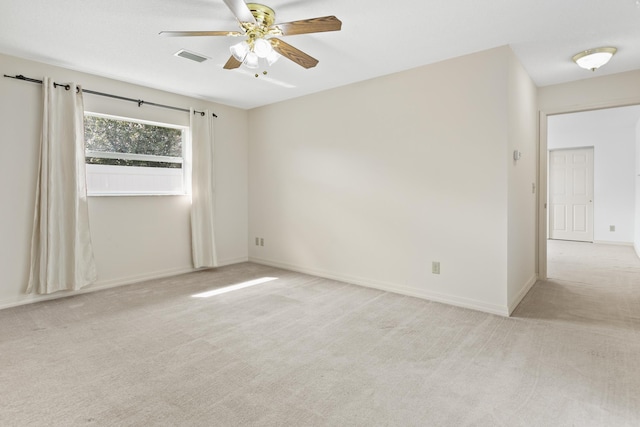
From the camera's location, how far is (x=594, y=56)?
9.92 ft

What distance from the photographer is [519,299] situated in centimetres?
339

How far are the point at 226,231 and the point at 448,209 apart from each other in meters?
3.32

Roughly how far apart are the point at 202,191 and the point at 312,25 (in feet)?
10.4

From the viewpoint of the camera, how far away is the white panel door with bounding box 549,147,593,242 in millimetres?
7047

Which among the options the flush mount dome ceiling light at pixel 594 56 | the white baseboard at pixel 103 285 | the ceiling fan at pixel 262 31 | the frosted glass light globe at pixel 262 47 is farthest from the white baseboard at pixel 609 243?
the frosted glass light globe at pixel 262 47

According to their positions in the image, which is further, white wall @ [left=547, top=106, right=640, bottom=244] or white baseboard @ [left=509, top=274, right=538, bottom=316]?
white wall @ [left=547, top=106, right=640, bottom=244]

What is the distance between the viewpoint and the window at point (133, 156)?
152 inches

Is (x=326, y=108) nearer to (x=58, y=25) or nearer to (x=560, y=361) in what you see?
(x=58, y=25)

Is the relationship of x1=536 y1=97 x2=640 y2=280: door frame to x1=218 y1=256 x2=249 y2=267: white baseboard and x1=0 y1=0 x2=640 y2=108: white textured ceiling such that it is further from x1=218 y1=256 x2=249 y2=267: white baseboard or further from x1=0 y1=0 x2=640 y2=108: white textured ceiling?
x1=218 y1=256 x2=249 y2=267: white baseboard

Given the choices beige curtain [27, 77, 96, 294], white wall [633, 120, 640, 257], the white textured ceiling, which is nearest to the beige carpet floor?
beige curtain [27, 77, 96, 294]

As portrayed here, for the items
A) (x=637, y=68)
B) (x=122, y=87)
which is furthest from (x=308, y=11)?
(x=637, y=68)

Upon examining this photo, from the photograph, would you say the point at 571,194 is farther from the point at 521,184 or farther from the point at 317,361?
the point at 317,361

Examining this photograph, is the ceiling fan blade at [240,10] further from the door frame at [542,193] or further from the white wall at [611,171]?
the white wall at [611,171]

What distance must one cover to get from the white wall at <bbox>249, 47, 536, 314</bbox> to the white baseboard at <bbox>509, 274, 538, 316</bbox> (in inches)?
6.1
